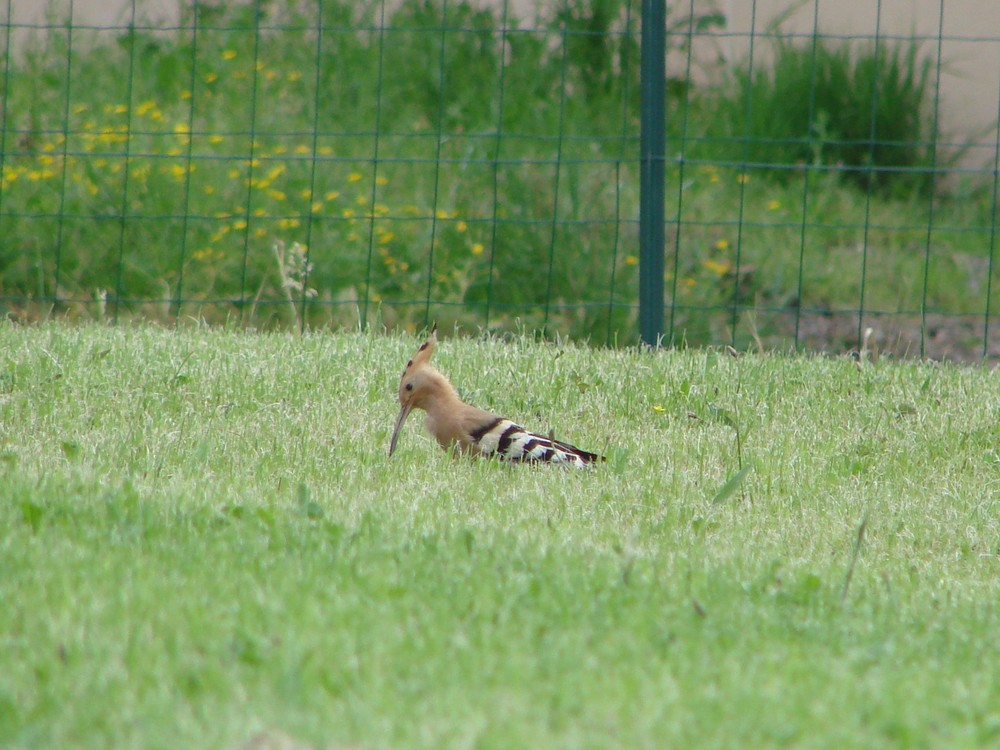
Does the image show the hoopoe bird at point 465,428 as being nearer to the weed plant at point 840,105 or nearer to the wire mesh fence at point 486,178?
the wire mesh fence at point 486,178

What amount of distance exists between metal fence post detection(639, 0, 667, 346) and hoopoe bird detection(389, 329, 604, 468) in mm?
1950

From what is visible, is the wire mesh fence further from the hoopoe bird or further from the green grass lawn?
the hoopoe bird

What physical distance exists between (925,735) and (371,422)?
2.77 meters

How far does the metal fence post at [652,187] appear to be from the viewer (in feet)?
21.1

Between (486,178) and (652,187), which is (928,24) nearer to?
(486,178)

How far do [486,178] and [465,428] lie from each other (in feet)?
15.2

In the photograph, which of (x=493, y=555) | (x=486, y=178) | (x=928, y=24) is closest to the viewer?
(x=493, y=555)

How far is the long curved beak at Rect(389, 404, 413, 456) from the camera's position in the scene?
4.46m

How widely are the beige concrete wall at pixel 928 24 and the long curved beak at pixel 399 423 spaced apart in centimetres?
558

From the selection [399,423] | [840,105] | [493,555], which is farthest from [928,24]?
[493,555]

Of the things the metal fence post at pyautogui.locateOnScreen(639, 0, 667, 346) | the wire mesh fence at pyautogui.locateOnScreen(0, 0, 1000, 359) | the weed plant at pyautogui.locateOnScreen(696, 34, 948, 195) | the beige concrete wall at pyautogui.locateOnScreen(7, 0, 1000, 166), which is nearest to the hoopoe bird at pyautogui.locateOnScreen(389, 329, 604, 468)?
the metal fence post at pyautogui.locateOnScreen(639, 0, 667, 346)

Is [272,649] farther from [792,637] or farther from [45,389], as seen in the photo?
[45,389]

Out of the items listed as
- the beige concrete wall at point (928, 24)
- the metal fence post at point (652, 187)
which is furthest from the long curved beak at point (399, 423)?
the beige concrete wall at point (928, 24)

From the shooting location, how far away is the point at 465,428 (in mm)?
4492
